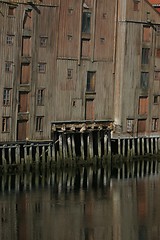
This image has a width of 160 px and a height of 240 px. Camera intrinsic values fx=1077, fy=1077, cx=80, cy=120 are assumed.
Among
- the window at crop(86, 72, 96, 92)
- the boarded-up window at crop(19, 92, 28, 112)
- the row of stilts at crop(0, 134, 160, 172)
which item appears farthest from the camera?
the window at crop(86, 72, 96, 92)

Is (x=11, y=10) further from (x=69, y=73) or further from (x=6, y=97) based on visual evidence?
(x=69, y=73)

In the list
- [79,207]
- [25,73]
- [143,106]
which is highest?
[25,73]

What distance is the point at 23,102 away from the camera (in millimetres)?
69750

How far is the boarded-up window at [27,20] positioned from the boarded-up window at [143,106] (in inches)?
Answer: 491

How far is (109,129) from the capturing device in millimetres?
75750

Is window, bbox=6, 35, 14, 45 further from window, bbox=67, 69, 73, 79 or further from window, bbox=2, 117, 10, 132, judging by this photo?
window, bbox=67, 69, 73, 79

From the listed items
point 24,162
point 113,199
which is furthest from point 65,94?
point 113,199

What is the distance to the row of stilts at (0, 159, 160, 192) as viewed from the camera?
6412 cm

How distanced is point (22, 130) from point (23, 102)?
1821 millimetres

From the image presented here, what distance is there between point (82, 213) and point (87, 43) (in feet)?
65.9

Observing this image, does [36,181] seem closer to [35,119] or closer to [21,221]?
[35,119]

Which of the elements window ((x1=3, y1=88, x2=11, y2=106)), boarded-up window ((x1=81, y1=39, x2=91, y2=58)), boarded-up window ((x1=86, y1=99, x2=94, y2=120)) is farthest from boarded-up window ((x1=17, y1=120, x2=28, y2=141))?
boarded-up window ((x1=81, y1=39, x2=91, y2=58))

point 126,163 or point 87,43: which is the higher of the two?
point 87,43

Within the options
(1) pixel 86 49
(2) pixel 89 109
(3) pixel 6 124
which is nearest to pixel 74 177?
(3) pixel 6 124
